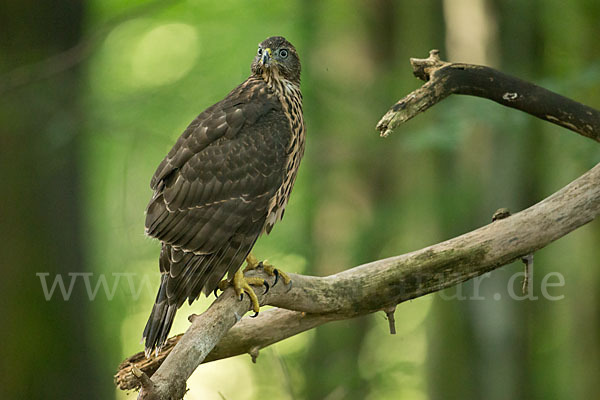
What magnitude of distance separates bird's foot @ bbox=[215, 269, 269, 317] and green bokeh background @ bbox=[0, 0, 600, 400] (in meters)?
0.82

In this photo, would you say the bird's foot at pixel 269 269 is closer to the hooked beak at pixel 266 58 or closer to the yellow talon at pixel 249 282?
the yellow talon at pixel 249 282

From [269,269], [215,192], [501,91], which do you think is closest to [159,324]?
[269,269]

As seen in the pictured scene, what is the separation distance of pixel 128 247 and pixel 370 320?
12.3 feet

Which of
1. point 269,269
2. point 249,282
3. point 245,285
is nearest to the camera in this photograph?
point 245,285

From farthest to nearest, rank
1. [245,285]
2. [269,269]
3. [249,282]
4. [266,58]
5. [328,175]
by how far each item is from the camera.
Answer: [328,175], [266,58], [269,269], [249,282], [245,285]

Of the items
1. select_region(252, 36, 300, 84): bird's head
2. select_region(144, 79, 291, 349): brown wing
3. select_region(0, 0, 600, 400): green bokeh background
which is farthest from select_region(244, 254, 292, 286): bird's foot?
select_region(252, 36, 300, 84): bird's head

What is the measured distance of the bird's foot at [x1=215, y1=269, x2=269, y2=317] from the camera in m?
3.81

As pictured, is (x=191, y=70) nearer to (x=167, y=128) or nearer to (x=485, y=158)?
(x=167, y=128)

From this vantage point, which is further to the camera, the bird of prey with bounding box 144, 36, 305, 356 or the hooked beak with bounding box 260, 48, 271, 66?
the hooked beak with bounding box 260, 48, 271, 66

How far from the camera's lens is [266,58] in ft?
14.9

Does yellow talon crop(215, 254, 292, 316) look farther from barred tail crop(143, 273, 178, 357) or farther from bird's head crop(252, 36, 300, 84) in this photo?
bird's head crop(252, 36, 300, 84)

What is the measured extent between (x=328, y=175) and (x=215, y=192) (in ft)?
19.1

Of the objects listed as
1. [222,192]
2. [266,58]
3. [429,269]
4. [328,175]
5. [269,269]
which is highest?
[328,175]

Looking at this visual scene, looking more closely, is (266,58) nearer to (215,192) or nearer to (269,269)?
(215,192)
